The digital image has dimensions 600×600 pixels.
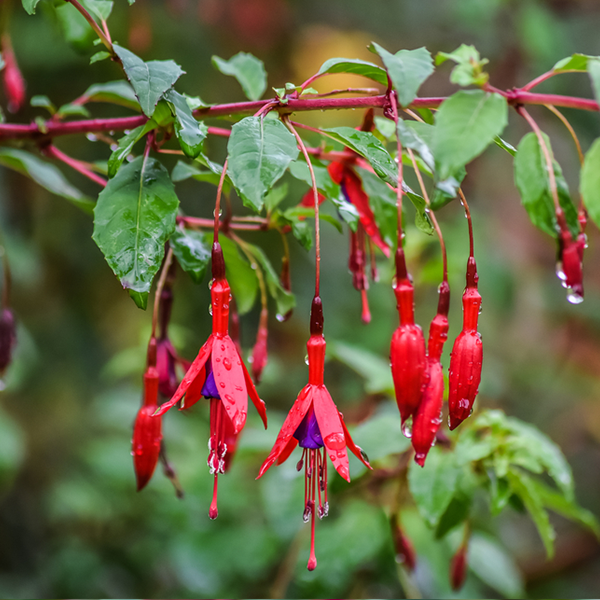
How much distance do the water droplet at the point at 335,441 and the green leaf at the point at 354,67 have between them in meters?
0.32

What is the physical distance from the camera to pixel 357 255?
69 cm

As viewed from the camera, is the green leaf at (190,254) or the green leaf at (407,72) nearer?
the green leaf at (407,72)

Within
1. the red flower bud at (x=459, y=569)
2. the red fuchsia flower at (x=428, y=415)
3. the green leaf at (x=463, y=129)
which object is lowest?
the red flower bud at (x=459, y=569)

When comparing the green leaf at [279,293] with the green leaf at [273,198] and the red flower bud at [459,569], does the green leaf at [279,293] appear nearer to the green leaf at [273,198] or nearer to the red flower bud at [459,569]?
the green leaf at [273,198]

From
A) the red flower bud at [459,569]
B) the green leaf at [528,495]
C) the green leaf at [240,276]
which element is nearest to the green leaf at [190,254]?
the green leaf at [240,276]

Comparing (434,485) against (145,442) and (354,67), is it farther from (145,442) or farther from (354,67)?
(354,67)

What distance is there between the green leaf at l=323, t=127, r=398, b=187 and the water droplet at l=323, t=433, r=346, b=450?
227mm

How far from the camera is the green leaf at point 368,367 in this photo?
93cm

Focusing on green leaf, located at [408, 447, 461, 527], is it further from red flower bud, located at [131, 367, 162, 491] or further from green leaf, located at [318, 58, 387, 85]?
green leaf, located at [318, 58, 387, 85]

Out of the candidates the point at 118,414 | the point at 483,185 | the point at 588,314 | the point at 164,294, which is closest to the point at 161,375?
the point at 164,294

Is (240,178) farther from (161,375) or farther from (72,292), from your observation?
(72,292)

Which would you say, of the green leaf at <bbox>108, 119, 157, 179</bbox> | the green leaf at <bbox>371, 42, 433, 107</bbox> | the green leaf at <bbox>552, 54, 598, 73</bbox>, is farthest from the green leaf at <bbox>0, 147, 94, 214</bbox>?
the green leaf at <bbox>552, 54, 598, 73</bbox>

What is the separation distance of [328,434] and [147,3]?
1.50 meters

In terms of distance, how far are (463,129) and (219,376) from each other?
0.27 m
